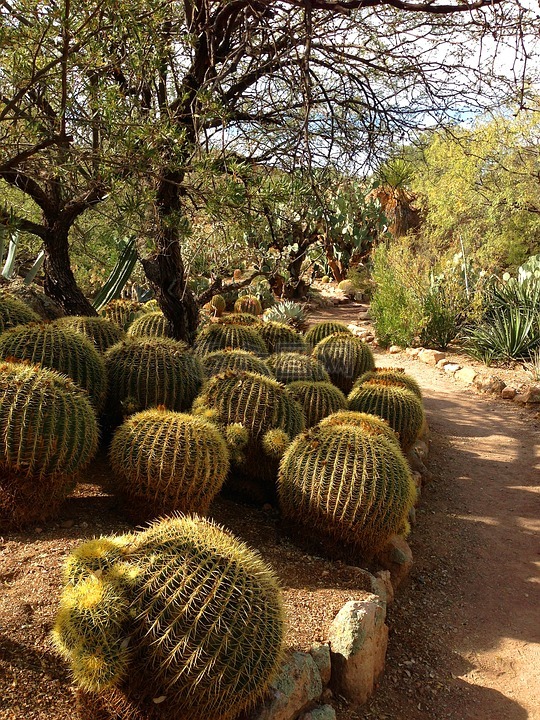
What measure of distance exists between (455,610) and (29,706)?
275 centimetres

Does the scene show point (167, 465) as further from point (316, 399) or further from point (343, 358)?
point (343, 358)

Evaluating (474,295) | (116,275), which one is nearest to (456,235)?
(474,295)

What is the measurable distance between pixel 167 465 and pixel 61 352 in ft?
3.65

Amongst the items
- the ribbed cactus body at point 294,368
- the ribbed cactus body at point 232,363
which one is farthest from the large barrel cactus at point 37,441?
the ribbed cactus body at point 294,368

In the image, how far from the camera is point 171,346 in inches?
185

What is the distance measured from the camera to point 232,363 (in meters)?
5.01

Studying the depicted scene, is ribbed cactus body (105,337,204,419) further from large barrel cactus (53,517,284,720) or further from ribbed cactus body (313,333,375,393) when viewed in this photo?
ribbed cactus body (313,333,375,393)

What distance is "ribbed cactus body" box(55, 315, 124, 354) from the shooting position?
16.2ft

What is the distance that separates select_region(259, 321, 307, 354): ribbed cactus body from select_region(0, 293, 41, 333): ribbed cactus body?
2.42 metres

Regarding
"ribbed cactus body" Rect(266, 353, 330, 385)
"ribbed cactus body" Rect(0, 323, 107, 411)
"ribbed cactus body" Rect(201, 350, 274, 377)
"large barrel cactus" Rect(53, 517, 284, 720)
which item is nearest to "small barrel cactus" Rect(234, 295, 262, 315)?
"ribbed cactus body" Rect(266, 353, 330, 385)

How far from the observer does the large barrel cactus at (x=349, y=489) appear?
3838 millimetres

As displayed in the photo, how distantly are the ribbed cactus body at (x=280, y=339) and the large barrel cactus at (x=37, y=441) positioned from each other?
3134 mm

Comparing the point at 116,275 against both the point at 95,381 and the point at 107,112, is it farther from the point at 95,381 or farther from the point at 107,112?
the point at 107,112

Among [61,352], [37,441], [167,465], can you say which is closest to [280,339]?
[61,352]
